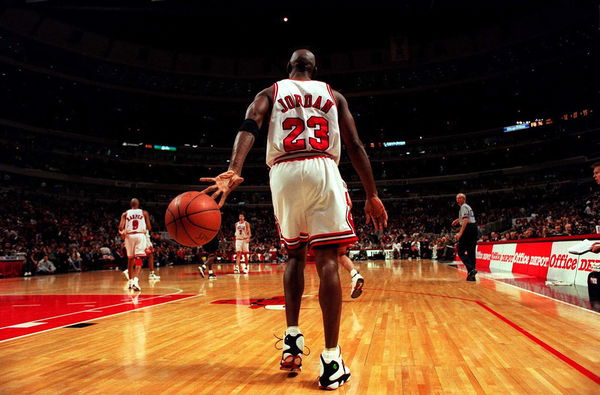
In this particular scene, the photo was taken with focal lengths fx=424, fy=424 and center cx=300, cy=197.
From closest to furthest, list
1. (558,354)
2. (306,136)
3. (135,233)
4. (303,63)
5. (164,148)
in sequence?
1. (306,136)
2. (558,354)
3. (303,63)
4. (135,233)
5. (164,148)

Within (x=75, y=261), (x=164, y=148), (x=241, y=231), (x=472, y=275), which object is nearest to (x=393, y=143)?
(x=164, y=148)

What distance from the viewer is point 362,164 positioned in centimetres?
251

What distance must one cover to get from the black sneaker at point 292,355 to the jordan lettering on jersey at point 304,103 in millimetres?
1326

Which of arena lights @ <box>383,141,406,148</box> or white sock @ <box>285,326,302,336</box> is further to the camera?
arena lights @ <box>383,141,406,148</box>

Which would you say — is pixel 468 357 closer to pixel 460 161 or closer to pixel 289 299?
pixel 289 299

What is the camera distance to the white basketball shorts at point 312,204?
2303mm

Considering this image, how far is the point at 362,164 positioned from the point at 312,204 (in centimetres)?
42

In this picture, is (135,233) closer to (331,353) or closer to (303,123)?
(303,123)

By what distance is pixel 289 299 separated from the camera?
2.45 meters

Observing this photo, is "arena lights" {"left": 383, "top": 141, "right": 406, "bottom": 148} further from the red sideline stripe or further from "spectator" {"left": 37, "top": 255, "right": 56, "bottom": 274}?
the red sideline stripe

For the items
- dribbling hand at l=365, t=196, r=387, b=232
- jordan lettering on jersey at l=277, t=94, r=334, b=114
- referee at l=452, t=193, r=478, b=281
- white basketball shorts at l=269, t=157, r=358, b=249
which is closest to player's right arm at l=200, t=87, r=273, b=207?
jordan lettering on jersey at l=277, t=94, r=334, b=114

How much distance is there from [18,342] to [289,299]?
229 cm

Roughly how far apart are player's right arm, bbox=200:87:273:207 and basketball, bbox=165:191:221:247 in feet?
0.52

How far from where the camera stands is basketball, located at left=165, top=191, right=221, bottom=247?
101 inches
